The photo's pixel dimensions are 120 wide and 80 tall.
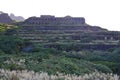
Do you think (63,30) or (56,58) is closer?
(56,58)

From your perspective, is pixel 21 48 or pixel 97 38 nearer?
pixel 21 48

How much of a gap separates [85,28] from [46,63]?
47.4 m

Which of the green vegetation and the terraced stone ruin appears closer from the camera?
the green vegetation

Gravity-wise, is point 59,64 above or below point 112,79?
below

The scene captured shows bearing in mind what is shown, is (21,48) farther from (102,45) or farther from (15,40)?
(102,45)

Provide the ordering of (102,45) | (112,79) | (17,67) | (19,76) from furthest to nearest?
1. (102,45)
2. (17,67)
3. (112,79)
4. (19,76)

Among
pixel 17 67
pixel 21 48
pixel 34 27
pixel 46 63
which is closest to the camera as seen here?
pixel 17 67

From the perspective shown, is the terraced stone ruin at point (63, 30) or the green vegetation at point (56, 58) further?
the terraced stone ruin at point (63, 30)

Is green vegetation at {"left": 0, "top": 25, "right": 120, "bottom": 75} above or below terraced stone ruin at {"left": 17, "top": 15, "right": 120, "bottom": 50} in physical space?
above

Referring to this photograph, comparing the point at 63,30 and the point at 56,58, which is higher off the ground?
the point at 56,58

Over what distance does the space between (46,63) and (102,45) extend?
22059 mm

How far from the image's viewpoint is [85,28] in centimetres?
6431

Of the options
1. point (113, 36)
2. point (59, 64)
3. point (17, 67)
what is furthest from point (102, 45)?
point (17, 67)

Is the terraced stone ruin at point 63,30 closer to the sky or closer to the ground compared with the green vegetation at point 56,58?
closer to the ground
